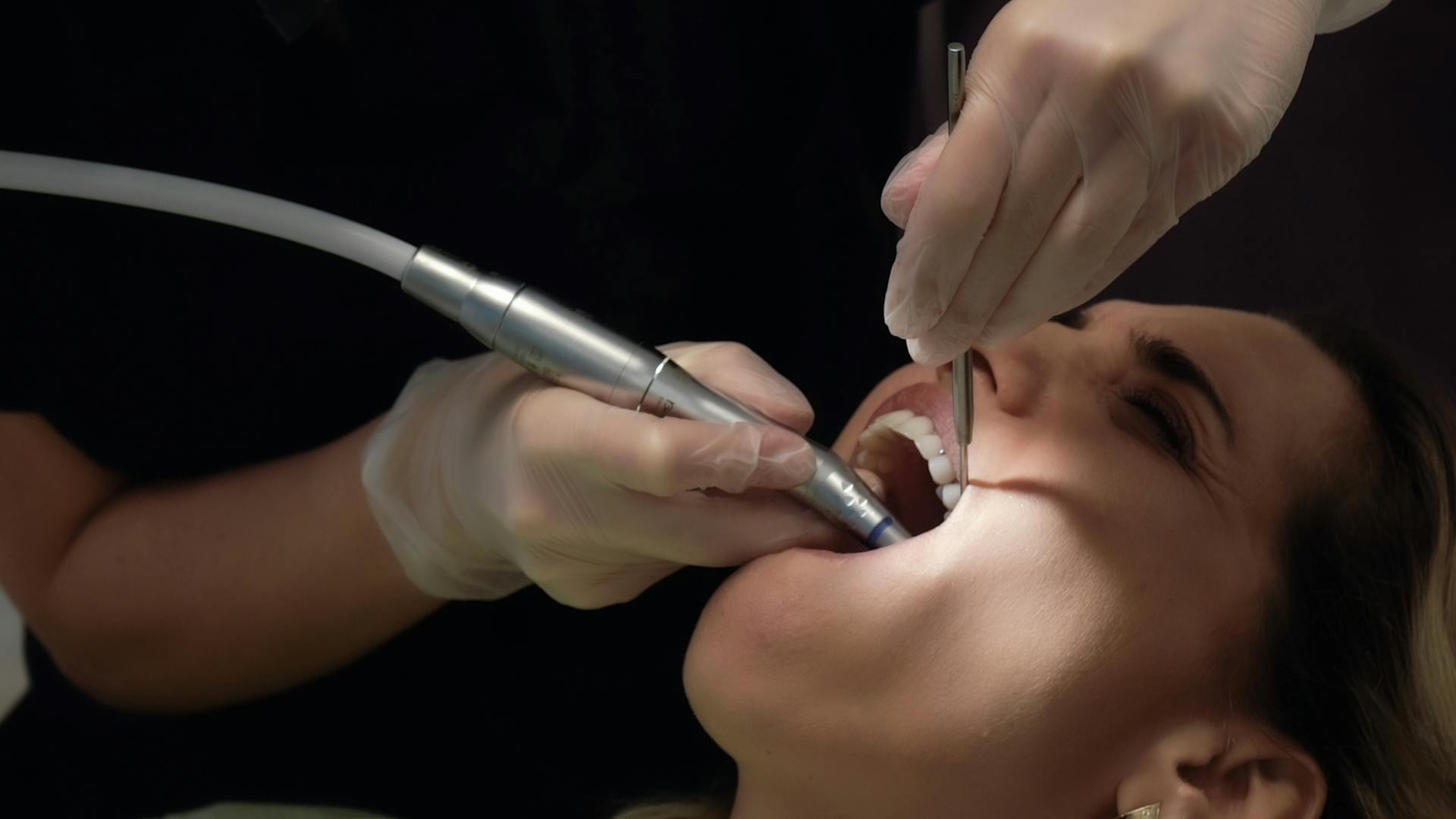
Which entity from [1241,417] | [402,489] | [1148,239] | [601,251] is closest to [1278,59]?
[1148,239]

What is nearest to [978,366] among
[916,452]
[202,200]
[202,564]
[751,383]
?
[916,452]

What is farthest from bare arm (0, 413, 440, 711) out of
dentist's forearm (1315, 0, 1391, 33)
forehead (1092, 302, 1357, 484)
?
dentist's forearm (1315, 0, 1391, 33)

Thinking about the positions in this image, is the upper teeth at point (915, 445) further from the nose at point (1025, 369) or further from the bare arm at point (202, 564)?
the bare arm at point (202, 564)

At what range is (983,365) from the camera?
1.02m

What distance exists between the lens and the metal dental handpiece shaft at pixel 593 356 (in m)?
0.86

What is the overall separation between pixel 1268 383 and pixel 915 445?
11.6 inches

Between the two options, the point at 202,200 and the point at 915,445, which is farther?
the point at 915,445

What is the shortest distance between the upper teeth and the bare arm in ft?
1.58

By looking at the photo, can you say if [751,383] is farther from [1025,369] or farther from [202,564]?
[202,564]

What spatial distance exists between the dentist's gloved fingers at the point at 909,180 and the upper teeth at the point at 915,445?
0.73 feet

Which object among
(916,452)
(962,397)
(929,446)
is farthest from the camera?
(916,452)

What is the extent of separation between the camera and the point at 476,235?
3.67 feet

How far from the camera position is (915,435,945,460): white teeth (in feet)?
3.18

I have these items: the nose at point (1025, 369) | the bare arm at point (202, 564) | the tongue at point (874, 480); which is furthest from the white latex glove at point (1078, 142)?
the bare arm at point (202, 564)
